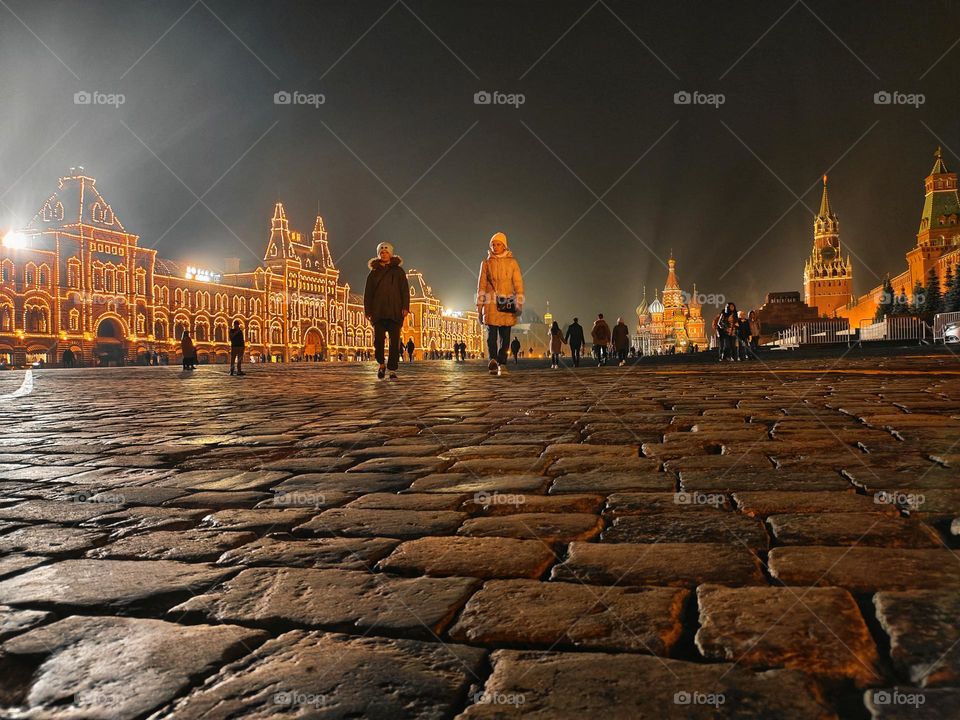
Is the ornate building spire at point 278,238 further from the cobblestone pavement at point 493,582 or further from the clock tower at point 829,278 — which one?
the cobblestone pavement at point 493,582

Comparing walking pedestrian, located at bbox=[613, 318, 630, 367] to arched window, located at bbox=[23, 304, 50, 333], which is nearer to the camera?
walking pedestrian, located at bbox=[613, 318, 630, 367]

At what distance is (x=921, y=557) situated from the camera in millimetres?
1882

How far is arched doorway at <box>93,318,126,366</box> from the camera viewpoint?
216 ft

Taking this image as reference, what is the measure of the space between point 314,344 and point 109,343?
34.7 meters

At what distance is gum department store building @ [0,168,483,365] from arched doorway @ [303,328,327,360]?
0.20m

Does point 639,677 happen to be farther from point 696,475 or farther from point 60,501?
point 60,501

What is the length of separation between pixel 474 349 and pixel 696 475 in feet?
480

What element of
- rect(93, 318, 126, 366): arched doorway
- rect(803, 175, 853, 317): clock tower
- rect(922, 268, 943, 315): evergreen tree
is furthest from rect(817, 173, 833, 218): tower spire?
rect(93, 318, 126, 366): arched doorway

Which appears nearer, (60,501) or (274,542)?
(274,542)

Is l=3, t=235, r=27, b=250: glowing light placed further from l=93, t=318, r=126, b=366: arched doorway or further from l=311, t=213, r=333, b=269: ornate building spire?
l=311, t=213, r=333, b=269: ornate building spire

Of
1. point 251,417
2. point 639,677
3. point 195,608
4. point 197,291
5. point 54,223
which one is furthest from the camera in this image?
point 197,291

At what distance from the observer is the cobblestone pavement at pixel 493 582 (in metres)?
1.27

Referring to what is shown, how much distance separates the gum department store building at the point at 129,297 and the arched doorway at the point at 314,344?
0.20m

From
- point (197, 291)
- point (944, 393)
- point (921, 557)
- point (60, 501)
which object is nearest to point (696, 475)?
point (921, 557)
